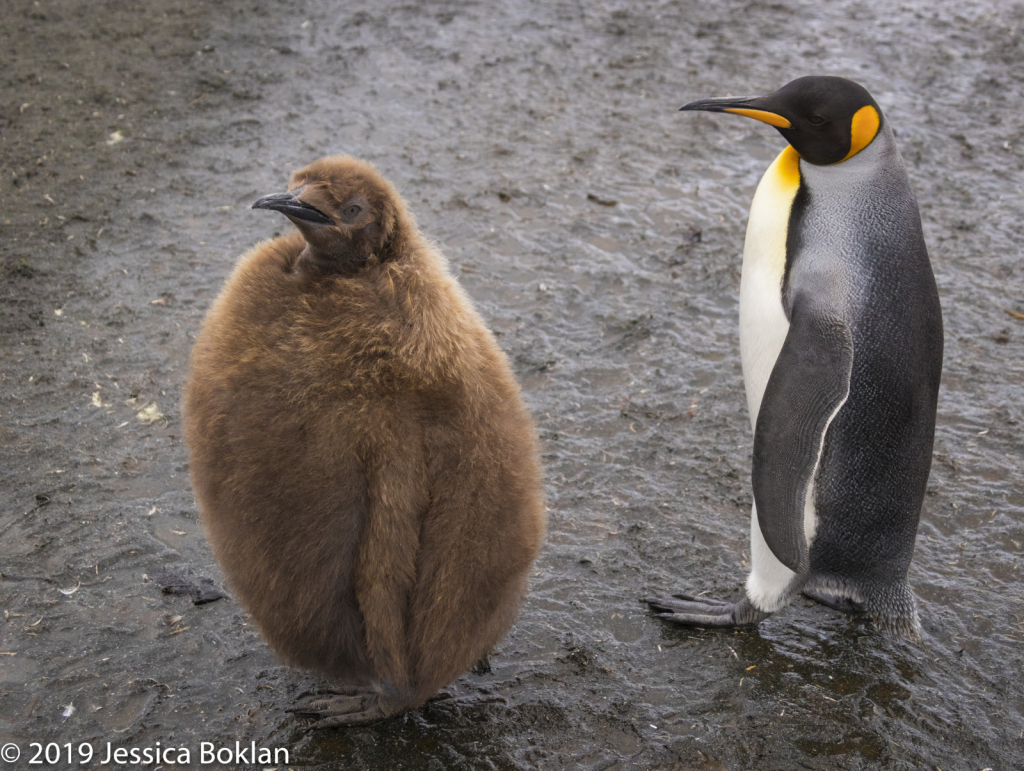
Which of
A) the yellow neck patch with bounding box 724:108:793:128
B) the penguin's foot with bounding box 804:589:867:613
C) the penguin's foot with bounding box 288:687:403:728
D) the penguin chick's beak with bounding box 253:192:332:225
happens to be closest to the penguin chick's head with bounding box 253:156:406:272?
the penguin chick's beak with bounding box 253:192:332:225

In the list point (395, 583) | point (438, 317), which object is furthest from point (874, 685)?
point (438, 317)

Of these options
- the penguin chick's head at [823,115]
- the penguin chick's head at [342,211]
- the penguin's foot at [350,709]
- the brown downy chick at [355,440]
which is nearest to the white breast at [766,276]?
the penguin chick's head at [823,115]

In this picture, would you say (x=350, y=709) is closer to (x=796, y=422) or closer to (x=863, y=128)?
(x=796, y=422)

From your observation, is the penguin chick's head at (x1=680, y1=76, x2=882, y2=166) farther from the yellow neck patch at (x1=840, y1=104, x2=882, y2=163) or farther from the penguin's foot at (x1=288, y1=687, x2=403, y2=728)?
the penguin's foot at (x1=288, y1=687, x2=403, y2=728)

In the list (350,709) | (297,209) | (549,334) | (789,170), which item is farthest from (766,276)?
(350,709)

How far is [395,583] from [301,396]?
0.46 m

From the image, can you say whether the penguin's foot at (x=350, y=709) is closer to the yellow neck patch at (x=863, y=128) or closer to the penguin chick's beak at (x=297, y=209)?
the penguin chick's beak at (x=297, y=209)

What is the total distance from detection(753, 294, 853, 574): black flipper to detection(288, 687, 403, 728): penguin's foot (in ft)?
3.66

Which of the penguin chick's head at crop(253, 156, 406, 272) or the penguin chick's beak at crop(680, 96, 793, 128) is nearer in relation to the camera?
the penguin chick's head at crop(253, 156, 406, 272)

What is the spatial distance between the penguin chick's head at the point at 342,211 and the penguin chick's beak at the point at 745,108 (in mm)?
1130

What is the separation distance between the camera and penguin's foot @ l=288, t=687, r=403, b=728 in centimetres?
219

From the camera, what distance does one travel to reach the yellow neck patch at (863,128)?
2479 mm

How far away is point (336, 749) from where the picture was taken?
2180 mm

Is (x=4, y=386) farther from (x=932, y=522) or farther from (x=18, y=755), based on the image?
(x=932, y=522)
